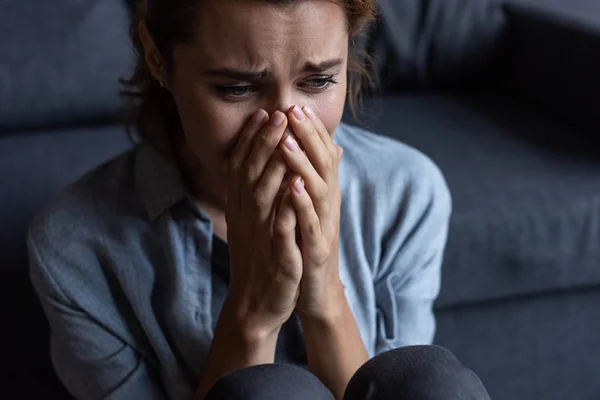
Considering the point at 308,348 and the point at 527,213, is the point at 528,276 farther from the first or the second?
the point at 308,348

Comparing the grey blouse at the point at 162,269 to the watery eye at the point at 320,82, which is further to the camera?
the grey blouse at the point at 162,269

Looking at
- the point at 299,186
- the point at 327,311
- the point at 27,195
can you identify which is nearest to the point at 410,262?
the point at 327,311

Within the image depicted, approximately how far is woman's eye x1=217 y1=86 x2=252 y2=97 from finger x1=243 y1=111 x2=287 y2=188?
0.04m

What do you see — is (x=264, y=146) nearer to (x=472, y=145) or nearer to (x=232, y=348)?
(x=232, y=348)

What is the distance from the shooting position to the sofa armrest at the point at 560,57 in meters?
1.38

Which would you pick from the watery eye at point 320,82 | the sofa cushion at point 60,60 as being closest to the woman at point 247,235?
the watery eye at point 320,82

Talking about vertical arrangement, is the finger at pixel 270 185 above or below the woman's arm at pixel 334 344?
above

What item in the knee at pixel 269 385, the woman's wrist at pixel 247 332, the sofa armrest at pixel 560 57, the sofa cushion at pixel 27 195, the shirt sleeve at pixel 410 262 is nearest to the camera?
the knee at pixel 269 385

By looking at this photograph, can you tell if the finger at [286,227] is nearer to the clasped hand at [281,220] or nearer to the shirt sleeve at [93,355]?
the clasped hand at [281,220]

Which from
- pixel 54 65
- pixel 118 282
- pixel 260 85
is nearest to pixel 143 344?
pixel 118 282

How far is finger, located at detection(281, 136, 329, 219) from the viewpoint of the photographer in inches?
29.7

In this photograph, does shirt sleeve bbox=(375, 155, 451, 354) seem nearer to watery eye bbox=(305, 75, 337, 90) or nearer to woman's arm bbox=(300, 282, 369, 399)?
woman's arm bbox=(300, 282, 369, 399)

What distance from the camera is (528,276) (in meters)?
1.20

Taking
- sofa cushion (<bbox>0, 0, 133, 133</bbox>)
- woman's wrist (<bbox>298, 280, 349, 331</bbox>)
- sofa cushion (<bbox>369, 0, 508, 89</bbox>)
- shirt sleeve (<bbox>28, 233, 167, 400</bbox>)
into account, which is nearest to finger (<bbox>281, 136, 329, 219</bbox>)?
woman's wrist (<bbox>298, 280, 349, 331</bbox>)
